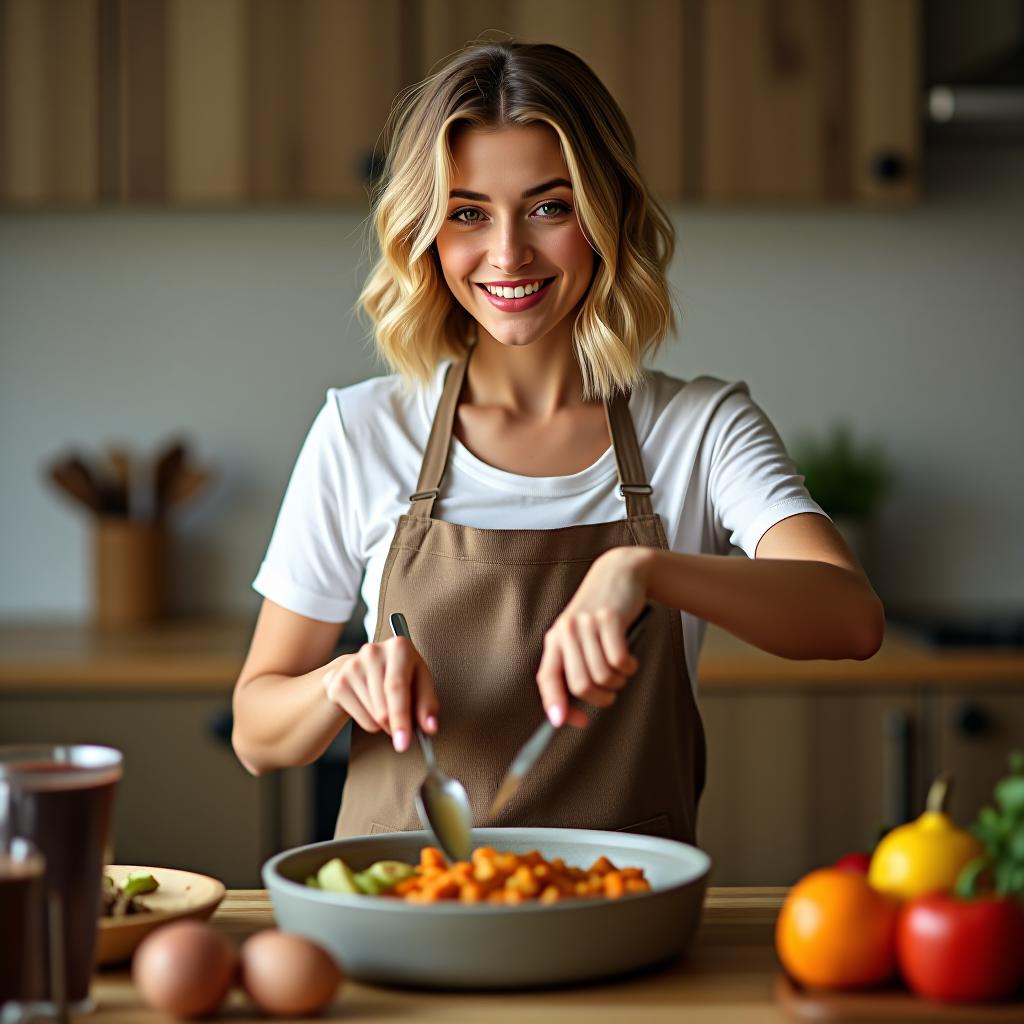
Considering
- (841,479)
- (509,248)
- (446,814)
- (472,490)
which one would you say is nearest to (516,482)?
(472,490)

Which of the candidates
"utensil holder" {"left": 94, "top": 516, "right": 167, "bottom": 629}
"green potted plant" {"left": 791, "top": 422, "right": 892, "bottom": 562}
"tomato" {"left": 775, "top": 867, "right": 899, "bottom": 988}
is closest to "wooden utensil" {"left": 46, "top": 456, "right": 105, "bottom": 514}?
"utensil holder" {"left": 94, "top": 516, "right": 167, "bottom": 629}

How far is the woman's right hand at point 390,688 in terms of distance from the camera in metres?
1.22

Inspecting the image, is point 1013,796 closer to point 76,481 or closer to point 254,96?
point 254,96

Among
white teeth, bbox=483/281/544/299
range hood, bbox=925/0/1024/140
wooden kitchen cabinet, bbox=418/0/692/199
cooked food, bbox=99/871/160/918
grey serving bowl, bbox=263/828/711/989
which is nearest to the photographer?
grey serving bowl, bbox=263/828/711/989

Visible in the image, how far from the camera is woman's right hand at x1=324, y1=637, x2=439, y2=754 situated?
1.22m

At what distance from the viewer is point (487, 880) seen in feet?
3.25

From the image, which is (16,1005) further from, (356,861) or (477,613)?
(477,613)

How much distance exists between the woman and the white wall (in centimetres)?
153

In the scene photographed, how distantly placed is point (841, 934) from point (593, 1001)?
172mm

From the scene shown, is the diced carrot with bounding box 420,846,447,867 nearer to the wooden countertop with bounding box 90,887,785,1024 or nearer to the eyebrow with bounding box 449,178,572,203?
the wooden countertop with bounding box 90,887,785,1024

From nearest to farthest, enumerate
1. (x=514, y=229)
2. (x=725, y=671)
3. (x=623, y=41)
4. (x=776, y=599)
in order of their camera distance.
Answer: (x=776, y=599) → (x=514, y=229) → (x=725, y=671) → (x=623, y=41)

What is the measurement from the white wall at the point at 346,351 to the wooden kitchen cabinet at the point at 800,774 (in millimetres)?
735

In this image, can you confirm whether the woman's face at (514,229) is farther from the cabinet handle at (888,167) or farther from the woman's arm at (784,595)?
the cabinet handle at (888,167)

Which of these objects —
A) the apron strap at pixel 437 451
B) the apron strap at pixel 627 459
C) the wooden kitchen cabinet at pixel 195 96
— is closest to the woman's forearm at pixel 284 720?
the apron strap at pixel 437 451
